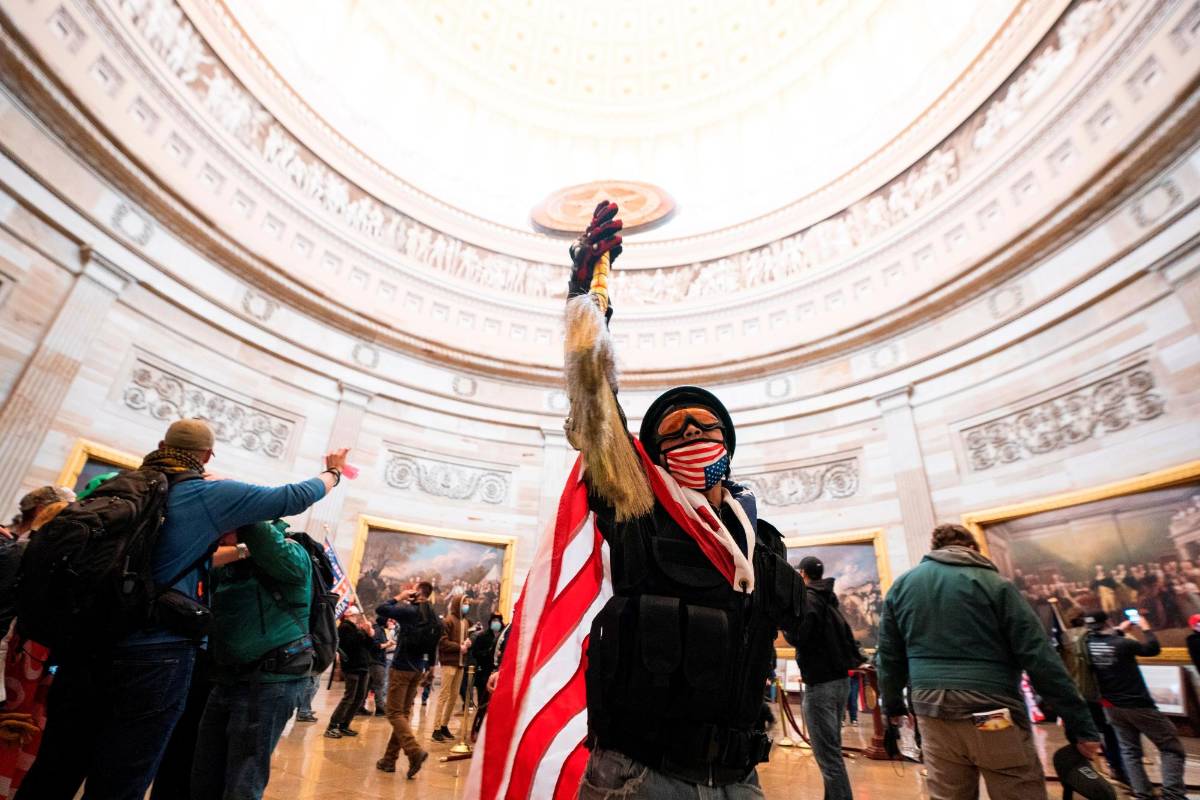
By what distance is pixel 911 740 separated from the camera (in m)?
7.32

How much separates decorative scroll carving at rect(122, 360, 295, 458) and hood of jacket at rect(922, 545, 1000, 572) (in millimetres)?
11769

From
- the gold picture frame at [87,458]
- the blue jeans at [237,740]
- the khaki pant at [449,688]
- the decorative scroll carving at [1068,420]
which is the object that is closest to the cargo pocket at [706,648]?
the blue jeans at [237,740]

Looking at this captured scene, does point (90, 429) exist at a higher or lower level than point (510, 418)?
lower

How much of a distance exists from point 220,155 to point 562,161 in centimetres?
1199

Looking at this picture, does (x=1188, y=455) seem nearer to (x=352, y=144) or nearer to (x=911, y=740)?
(x=911, y=740)

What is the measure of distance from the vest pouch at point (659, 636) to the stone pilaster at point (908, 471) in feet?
35.1

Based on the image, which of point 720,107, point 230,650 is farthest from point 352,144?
point 230,650

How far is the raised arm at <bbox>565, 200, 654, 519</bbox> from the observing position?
166 centimetres

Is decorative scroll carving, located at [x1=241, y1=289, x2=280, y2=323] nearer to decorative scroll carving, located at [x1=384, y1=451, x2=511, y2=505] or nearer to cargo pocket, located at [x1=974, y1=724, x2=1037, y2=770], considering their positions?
decorative scroll carving, located at [x1=384, y1=451, x2=511, y2=505]

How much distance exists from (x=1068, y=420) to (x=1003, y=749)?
869 cm

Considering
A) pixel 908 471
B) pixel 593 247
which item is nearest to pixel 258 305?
pixel 593 247

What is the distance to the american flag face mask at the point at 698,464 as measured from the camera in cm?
179

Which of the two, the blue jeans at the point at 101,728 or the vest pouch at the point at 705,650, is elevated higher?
the vest pouch at the point at 705,650

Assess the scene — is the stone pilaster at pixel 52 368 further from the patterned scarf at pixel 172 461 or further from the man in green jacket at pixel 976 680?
the man in green jacket at pixel 976 680
